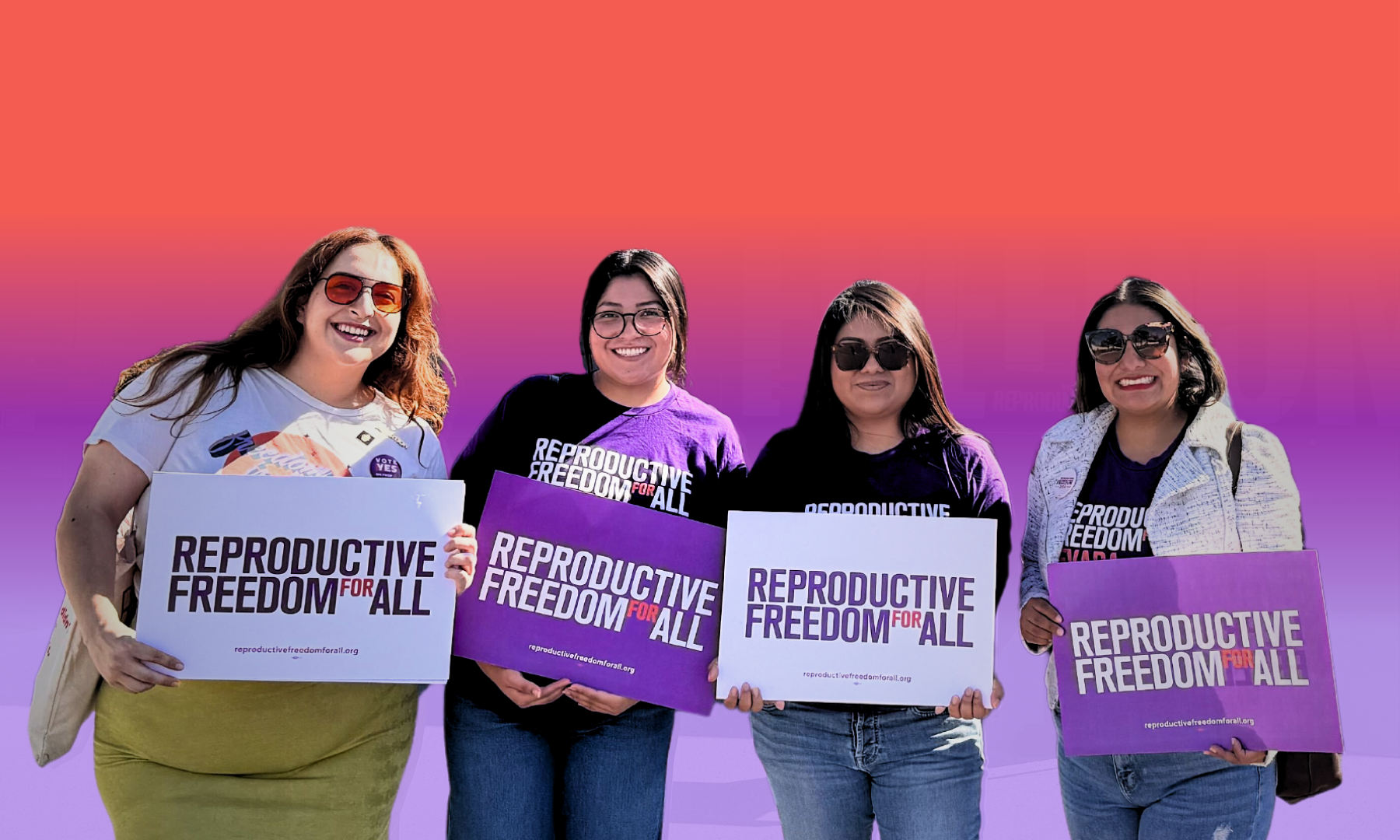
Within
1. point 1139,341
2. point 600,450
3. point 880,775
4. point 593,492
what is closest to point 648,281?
point 600,450

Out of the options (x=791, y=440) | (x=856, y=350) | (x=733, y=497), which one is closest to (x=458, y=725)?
(x=733, y=497)

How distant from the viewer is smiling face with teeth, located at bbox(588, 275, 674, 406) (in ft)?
9.41

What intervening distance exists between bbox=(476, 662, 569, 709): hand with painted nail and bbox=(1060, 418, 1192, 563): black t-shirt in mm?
1283

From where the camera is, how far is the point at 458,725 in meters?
2.86

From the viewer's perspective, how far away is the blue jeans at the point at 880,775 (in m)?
2.64

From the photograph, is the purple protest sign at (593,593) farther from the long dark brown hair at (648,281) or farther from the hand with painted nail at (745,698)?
the long dark brown hair at (648,281)

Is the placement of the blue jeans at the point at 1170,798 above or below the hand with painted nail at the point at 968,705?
below

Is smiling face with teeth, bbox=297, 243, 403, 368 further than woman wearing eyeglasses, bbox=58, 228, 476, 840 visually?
Yes

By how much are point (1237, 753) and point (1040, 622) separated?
1.68 ft

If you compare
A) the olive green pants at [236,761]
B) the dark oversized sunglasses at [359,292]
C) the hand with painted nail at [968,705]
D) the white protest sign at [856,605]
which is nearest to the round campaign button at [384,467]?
the dark oversized sunglasses at [359,292]

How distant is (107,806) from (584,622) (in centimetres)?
119

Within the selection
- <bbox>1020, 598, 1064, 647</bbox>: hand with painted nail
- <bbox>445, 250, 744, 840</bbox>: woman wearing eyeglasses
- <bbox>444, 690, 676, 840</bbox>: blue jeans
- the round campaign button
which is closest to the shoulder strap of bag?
<bbox>1020, 598, 1064, 647</bbox>: hand with painted nail

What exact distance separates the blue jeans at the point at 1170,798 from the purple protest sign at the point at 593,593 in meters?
0.97

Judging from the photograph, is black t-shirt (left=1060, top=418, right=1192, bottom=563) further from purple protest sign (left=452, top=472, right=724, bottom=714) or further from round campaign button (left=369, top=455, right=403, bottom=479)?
round campaign button (left=369, top=455, right=403, bottom=479)
